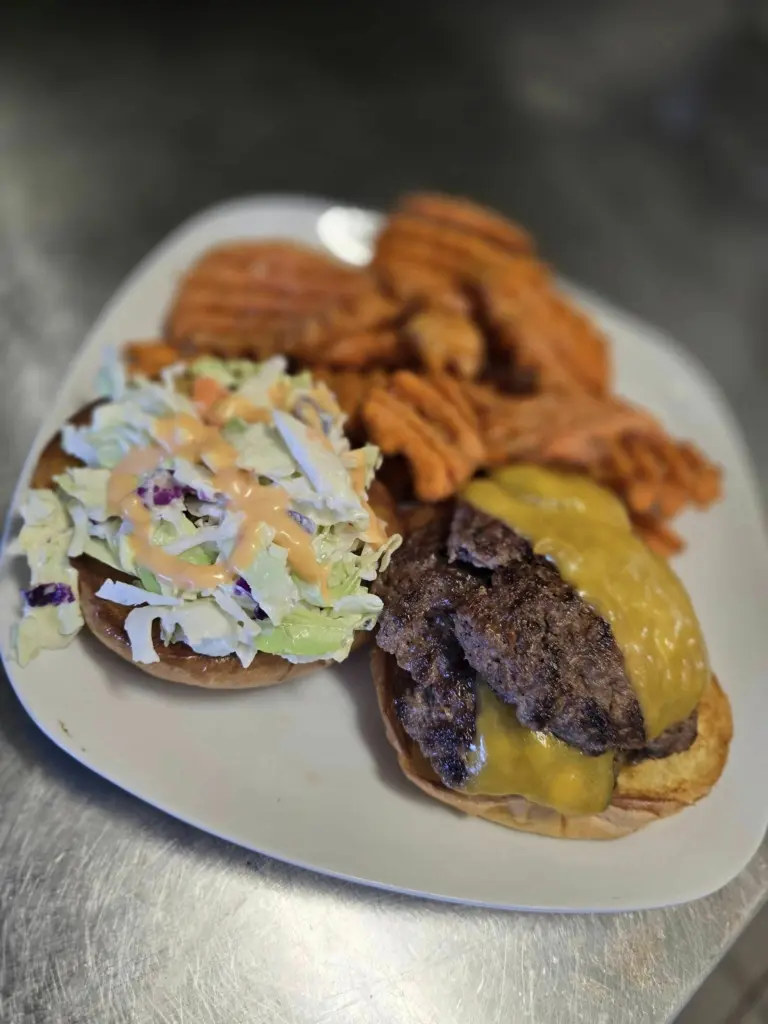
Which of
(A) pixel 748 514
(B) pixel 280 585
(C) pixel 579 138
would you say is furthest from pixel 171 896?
(C) pixel 579 138

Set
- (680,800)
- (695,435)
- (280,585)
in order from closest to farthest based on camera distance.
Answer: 1. (280,585)
2. (680,800)
3. (695,435)

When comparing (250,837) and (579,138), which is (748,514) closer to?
(250,837)

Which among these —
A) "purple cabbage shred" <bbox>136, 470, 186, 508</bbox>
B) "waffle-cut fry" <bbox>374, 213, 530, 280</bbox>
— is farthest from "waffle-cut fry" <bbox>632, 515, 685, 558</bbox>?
"purple cabbage shred" <bbox>136, 470, 186, 508</bbox>

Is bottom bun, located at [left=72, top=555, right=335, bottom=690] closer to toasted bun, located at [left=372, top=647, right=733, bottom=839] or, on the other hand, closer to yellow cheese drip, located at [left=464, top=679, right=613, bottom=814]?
toasted bun, located at [left=372, top=647, right=733, bottom=839]

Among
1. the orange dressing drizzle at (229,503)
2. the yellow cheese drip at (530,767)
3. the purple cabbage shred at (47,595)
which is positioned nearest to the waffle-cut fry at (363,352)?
the orange dressing drizzle at (229,503)

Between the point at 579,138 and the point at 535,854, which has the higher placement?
the point at 579,138

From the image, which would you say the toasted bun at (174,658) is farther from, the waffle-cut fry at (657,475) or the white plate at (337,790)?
A: the waffle-cut fry at (657,475)
